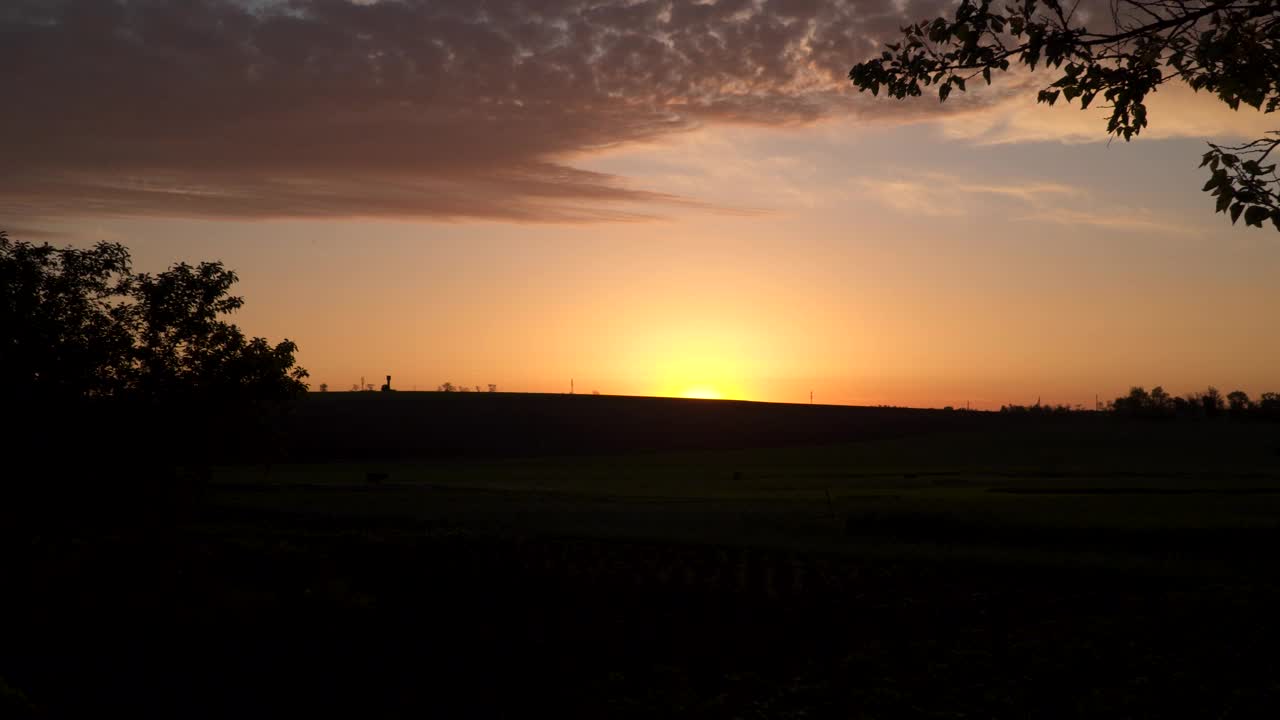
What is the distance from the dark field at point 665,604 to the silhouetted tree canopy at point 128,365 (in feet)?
10.1

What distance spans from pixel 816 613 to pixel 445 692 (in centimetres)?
980

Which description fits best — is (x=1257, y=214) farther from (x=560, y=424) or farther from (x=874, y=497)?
(x=560, y=424)

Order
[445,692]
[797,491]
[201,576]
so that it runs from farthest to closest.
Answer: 1. [797,491]
2. [201,576]
3. [445,692]

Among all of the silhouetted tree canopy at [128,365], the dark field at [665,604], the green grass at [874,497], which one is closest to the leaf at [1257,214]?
the dark field at [665,604]

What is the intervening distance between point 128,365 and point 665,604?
18.6 metres

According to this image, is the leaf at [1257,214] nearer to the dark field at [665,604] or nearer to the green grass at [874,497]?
the dark field at [665,604]

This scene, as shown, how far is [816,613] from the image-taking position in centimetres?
2481

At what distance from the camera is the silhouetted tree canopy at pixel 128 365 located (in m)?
29.9

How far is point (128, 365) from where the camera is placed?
3244cm

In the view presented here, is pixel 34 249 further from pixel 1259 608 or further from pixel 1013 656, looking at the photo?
pixel 1259 608

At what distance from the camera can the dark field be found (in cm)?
1812

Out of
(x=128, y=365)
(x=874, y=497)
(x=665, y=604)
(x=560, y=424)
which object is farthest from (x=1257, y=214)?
(x=560, y=424)

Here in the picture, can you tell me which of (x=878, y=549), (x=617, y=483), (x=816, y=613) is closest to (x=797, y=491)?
(x=617, y=483)

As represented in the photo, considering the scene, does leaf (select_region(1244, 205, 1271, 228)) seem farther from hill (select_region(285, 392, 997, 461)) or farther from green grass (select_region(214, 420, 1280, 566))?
hill (select_region(285, 392, 997, 461))
